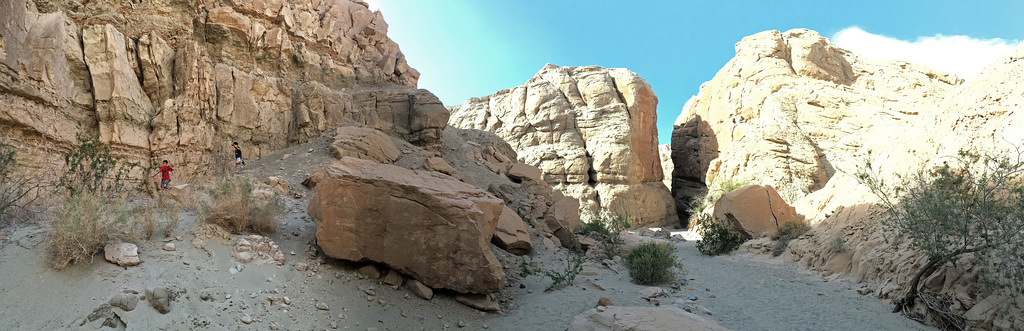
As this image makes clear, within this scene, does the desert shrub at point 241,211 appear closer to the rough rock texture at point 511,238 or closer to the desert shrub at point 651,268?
the rough rock texture at point 511,238

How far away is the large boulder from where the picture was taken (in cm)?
673

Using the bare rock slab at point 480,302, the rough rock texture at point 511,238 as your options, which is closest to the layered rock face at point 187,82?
the rough rock texture at point 511,238

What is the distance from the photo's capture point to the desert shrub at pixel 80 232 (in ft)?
16.5

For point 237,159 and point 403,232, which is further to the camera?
point 237,159

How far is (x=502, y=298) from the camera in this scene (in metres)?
7.65

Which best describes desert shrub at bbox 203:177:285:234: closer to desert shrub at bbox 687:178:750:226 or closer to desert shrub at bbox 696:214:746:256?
desert shrub at bbox 696:214:746:256

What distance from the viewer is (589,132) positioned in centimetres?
3359

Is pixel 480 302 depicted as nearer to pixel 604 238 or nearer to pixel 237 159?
pixel 604 238

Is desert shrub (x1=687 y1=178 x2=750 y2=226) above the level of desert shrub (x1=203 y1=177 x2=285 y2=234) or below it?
above

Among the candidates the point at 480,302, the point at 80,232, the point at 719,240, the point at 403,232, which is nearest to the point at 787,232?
the point at 719,240

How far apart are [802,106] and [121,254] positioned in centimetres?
2949

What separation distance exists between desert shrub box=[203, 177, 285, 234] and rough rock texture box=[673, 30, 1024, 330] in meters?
10.0

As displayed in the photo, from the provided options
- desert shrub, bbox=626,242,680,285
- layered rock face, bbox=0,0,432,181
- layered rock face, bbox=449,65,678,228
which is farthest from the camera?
layered rock face, bbox=449,65,678,228

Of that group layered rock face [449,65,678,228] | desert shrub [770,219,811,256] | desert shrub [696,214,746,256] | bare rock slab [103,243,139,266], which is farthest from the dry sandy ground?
layered rock face [449,65,678,228]
